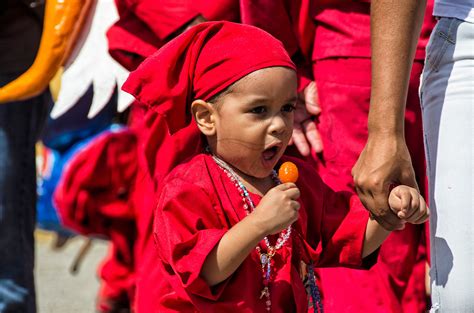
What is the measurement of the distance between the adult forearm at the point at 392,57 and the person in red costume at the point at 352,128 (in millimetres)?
885

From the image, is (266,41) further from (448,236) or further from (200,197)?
(448,236)

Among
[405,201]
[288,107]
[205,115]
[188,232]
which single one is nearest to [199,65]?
[205,115]

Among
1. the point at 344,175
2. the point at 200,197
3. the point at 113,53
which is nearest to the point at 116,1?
the point at 113,53

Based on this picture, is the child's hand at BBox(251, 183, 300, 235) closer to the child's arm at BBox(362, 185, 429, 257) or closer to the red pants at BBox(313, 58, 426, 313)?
the child's arm at BBox(362, 185, 429, 257)

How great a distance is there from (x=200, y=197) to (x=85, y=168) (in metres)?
3.27

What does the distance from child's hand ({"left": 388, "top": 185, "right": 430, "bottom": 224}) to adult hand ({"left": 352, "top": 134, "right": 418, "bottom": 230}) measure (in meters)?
0.01

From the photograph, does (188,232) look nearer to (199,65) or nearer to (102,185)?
(199,65)

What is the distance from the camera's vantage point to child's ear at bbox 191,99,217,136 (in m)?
2.87

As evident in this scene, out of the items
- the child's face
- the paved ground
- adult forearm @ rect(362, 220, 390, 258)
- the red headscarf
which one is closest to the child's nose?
the child's face

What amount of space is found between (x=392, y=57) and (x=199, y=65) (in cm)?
57

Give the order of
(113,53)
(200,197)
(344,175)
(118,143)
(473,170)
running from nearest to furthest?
(473,170)
(200,197)
(344,175)
(113,53)
(118,143)

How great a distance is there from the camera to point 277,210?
2594mm

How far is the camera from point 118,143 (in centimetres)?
591

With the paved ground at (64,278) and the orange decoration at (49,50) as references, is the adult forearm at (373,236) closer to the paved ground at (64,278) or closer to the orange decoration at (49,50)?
the orange decoration at (49,50)
